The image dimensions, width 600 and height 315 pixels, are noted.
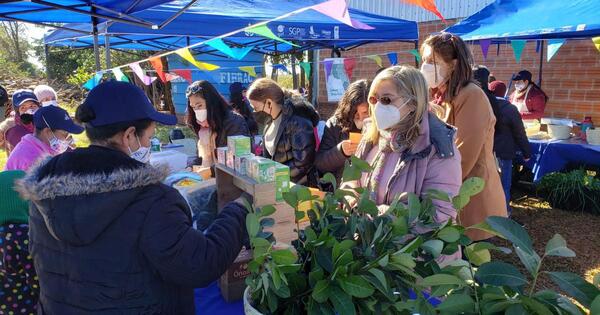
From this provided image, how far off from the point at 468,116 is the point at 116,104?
1643mm

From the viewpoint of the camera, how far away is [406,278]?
786 millimetres

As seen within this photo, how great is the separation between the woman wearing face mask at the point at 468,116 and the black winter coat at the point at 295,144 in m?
0.85

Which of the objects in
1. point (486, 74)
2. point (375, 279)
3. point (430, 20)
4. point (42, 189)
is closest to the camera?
point (375, 279)

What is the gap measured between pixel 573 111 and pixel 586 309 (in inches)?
346

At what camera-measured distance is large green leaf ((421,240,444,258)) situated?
0.76 metres

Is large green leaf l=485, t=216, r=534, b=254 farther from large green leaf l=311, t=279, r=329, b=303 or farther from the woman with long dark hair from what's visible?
the woman with long dark hair

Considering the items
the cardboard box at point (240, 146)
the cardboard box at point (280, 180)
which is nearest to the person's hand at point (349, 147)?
the cardboard box at point (240, 146)

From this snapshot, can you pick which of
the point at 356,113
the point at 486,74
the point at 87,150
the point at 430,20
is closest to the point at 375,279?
the point at 87,150

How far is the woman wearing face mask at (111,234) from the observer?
109cm

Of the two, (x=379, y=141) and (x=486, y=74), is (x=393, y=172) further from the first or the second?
(x=486, y=74)

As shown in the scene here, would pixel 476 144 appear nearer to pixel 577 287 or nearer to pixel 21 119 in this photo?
pixel 577 287

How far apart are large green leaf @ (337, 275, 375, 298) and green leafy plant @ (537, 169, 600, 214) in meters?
5.31

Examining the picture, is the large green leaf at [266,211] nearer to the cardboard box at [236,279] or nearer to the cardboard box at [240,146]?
the cardboard box at [236,279]

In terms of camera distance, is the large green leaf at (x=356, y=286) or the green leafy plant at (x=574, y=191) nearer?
the large green leaf at (x=356, y=286)
